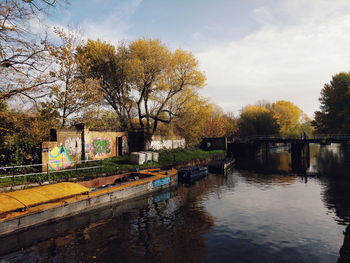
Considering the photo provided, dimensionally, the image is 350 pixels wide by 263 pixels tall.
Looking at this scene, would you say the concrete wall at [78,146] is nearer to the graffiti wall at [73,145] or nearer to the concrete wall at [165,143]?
the graffiti wall at [73,145]

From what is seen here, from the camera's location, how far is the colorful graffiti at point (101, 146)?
97.1ft

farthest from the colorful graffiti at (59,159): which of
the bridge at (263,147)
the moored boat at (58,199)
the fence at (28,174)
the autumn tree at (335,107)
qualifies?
the autumn tree at (335,107)

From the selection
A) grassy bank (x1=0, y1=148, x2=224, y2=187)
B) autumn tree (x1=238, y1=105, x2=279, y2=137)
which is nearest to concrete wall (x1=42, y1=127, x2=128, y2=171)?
grassy bank (x1=0, y1=148, x2=224, y2=187)

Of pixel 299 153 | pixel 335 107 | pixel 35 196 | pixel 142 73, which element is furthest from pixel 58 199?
pixel 335 107

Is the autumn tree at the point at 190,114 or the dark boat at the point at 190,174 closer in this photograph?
the dark boat at the point at 190,174

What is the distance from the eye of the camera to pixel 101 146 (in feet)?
101

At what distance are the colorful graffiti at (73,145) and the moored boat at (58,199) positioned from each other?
7.03 meters

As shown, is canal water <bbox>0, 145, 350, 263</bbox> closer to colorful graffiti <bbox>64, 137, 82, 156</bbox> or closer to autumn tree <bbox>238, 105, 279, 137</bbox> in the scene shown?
colorful graffiti <bbox>64, 137, 82, 156</bbox>

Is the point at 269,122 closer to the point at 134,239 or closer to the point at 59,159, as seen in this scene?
the point at 59,159

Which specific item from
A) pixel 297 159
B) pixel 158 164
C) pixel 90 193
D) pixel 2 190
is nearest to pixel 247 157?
pixel 297 159

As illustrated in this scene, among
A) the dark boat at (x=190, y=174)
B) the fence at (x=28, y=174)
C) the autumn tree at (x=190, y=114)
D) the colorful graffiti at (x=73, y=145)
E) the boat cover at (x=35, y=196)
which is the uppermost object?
the autumn tree at (x=190, y=114)

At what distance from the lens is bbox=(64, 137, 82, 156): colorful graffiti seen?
84.2 ft

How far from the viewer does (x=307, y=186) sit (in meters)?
26.1

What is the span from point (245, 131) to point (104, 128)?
51.9 meters
